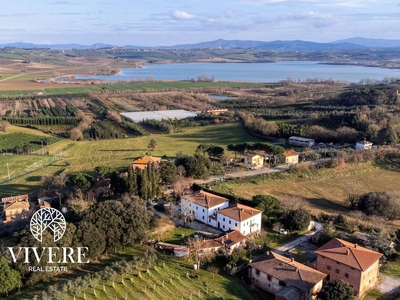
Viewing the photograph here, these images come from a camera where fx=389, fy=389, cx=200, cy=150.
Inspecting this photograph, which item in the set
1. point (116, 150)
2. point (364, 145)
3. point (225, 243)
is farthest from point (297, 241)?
point (116, 150)

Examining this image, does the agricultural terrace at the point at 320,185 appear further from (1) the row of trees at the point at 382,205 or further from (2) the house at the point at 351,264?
(2) the house at the point at 351,264

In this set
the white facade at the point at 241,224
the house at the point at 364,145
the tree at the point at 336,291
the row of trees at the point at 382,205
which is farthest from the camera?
the house at the point at 364,145

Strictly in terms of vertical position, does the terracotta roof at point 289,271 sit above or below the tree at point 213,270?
above

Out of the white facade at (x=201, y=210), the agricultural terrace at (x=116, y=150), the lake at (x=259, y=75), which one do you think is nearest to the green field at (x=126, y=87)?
the lake at (x=259, y=75)

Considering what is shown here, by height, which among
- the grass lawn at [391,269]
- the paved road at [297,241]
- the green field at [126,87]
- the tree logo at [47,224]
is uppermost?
the green field at [126,87]

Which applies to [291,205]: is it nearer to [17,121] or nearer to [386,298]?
[386,298]

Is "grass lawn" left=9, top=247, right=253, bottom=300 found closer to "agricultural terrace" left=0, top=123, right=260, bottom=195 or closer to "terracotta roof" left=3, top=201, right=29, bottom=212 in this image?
"terracotta roof" left=3, top=201, right=29, bottom=212
